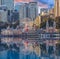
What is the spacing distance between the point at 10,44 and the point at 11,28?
20.7 inches

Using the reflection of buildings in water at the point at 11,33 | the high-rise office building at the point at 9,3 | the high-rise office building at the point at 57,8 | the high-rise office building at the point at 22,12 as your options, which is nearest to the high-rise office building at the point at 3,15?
the high-rise office building at the point at 9,3

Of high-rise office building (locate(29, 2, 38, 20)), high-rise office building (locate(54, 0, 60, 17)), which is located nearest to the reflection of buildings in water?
high-rise office building (locate(29, 2, 38, 20))

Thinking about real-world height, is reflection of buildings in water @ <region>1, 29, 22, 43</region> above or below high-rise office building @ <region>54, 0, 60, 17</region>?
below

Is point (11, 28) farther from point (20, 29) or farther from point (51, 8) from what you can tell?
point (51, 8)

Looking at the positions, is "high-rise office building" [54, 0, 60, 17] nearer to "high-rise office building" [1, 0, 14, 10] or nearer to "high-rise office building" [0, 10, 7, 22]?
"high-rise office building" [1, 0, 14, 10]

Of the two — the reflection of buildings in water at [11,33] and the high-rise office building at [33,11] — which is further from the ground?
the high-rise office building at [33,11]

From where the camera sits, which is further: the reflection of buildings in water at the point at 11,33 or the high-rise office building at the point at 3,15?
the high-rise office building at the point at 3,15

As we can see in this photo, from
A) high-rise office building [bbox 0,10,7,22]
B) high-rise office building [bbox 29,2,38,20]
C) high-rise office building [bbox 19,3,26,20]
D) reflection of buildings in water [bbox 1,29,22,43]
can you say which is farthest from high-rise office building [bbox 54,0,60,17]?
high-rise office building [bbox 0,10,7,22]

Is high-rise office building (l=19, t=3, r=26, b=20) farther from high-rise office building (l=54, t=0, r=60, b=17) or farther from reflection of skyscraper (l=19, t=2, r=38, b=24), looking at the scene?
high-rise office building (l=54, t=0, r=60, b=17)

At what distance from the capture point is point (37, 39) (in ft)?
20.6

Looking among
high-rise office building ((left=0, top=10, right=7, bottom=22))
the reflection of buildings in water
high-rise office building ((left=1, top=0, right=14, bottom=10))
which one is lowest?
the reflection of buildings in water

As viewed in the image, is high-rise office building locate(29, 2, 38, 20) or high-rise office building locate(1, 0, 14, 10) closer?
high-rise office building locate(29, 2, 38, 20)

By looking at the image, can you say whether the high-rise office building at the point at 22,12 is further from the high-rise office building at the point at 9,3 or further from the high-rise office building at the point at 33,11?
the high-rise office building at the point at 9,3

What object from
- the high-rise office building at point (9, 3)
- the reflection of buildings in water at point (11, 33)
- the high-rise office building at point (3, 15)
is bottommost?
the reflection of buildings in water at point (11, 33)
